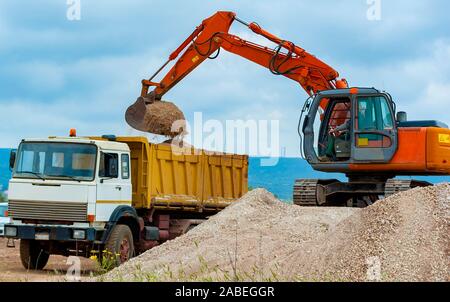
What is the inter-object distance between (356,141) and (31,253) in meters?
7.53

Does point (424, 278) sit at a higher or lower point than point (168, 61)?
lower

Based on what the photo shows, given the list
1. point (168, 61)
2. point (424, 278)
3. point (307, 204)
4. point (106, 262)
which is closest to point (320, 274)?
point (424, 278)

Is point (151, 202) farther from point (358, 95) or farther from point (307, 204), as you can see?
point (358, 95)

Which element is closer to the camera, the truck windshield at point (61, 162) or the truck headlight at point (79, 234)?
the truck headlight at point (79, 234)

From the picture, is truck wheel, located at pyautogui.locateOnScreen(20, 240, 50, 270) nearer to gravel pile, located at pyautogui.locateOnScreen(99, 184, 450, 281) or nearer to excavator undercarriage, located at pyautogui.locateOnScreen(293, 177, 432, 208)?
gravel pile, located at pyautogui.locateOnScreen(99, 184, 450, 281)

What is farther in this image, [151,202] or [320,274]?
[151,202]

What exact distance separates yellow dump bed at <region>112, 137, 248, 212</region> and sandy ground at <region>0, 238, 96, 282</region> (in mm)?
2226

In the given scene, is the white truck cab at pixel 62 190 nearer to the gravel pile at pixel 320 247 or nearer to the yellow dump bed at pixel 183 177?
the yellow dump bed at pixel 183 177

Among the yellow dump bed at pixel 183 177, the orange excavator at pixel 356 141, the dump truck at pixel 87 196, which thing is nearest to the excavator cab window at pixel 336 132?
the orange excavator at pixel 356 141

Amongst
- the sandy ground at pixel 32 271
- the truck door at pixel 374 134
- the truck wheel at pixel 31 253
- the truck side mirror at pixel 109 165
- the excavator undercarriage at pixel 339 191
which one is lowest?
the sandy ground at pixel 32 271

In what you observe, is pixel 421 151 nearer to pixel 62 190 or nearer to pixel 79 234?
pixel 79 234

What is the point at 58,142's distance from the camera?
633 inches

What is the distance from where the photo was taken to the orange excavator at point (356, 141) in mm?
17062
